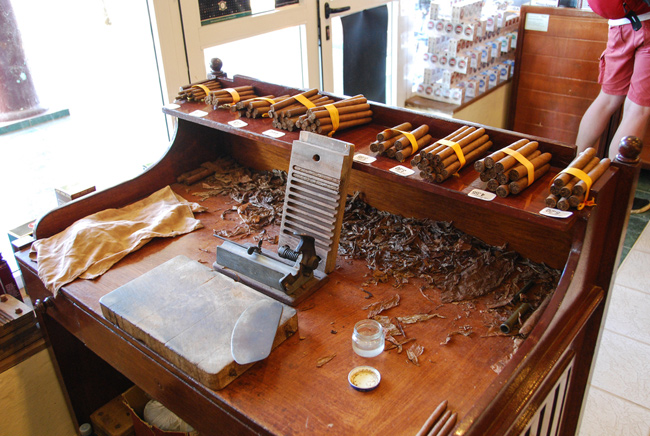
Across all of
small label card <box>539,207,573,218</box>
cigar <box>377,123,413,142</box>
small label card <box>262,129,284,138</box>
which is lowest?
small label card <box>539,207,573,218</box>

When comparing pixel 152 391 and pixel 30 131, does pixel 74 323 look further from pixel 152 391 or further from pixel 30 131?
pixel 30 131

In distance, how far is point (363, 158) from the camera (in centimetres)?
165

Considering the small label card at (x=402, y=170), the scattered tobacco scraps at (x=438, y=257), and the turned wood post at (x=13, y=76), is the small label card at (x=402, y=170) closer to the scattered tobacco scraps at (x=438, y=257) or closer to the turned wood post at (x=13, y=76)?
the scattered tobacco scraps at (x=438, y=257)

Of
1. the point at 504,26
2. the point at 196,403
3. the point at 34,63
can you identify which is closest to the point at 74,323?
the point at 196,403

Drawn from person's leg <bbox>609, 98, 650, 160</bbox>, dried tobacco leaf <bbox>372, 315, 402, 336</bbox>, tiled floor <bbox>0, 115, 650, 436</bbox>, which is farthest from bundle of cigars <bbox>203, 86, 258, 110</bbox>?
person's leg <bbox>609, 98, 650, 160</bbox>

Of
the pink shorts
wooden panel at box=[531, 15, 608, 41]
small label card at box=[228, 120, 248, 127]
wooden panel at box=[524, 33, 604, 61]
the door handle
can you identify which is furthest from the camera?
wooden panel at box=[524, 33, 604, 61]

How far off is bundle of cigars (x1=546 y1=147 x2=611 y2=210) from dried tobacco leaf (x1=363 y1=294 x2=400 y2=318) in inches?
19.9

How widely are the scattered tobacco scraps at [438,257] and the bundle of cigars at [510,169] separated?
1.04 ft

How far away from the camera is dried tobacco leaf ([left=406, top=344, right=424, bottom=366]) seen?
1.35 meters

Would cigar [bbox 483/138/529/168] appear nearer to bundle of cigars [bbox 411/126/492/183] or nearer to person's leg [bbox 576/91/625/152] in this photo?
bundle of cigars [bbox 411/126/492/183]

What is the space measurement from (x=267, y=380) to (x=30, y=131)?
1.92m

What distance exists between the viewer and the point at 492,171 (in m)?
1.42

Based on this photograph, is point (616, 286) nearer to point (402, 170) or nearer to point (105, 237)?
point (402, 170)

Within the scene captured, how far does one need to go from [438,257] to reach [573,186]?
0.53 m
